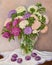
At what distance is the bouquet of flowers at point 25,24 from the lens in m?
1.41

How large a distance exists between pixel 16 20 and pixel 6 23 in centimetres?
10

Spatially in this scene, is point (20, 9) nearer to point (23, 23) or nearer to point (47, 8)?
point (23, 23)

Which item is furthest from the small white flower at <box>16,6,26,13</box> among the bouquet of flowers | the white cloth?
the white cloth

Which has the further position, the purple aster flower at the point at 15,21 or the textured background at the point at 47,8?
the textured background at the point at 47,8

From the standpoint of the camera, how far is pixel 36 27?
1431 mm

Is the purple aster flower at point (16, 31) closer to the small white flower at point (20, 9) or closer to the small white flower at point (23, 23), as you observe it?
the small white flower at point (23, 23)

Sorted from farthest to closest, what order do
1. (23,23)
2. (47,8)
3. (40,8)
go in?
(47,8) → (40,8) → (23,23)

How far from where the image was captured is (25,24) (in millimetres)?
1408

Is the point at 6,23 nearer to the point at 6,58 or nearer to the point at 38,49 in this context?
the point at 6,58

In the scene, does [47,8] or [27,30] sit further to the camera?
[47,8]

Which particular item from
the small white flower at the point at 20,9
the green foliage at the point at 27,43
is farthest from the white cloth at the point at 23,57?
the small white flower at the point at 20,9

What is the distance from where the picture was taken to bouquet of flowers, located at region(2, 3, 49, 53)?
1.41 meters

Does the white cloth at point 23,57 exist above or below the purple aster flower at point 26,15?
below

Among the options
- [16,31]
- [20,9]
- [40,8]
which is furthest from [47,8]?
[16,31]
